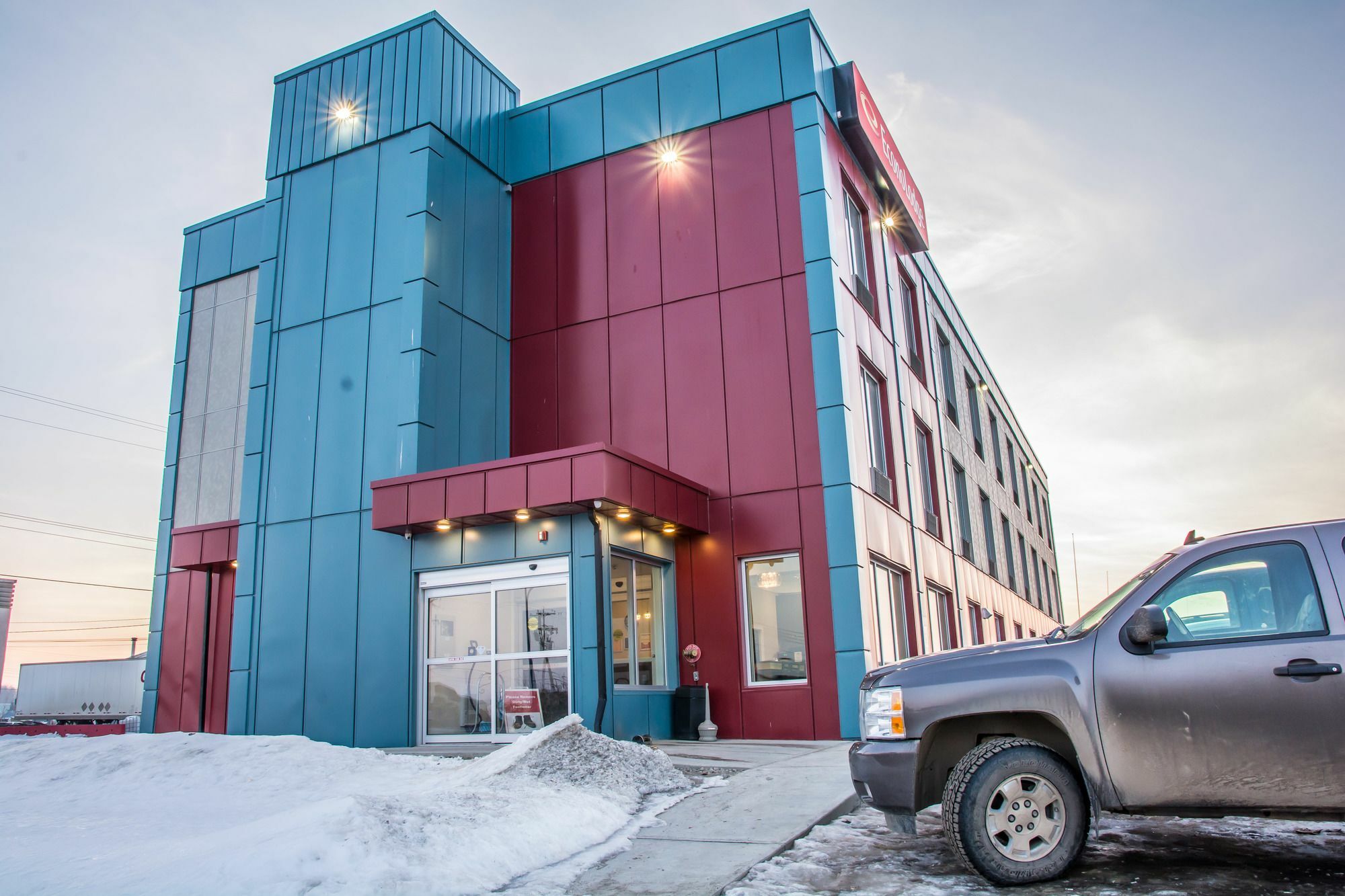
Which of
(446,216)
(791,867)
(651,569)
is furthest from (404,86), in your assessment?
(791,867)

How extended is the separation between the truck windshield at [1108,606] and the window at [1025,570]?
34982mm

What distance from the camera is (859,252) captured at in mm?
19938

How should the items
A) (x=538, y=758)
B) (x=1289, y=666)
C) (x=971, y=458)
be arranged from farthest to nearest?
(x=971, y=458) → (x=538, y=758) → (x=1289, y=666)

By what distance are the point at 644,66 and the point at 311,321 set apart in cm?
806

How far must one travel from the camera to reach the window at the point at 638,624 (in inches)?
588

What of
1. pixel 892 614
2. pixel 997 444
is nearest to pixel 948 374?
pixel 997 444

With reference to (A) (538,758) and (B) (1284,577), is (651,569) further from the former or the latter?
(B) (1284,577)

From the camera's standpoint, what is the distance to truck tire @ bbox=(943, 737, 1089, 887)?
507 cm

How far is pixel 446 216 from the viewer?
18.2 m

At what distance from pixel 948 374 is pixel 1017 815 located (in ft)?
84.2

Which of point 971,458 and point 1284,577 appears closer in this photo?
point 1284,577

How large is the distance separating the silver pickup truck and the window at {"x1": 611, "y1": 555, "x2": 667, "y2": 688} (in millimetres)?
9589

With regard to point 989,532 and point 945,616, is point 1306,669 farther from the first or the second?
point 989,532

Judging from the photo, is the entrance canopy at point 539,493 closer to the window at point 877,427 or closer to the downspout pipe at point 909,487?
the window at point 877,427
